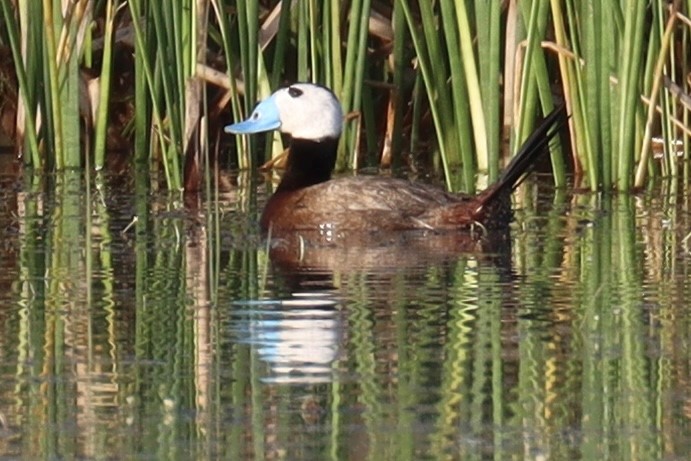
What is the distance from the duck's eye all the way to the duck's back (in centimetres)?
73

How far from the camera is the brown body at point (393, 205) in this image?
736cm

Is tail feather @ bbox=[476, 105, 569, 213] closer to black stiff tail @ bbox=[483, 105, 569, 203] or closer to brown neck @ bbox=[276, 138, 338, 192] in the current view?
black stiff tail @ bbox=[483, 105, 569, 203]

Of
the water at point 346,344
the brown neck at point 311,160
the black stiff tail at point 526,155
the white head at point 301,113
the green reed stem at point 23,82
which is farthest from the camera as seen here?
Result: the green reed stem at point 23,82

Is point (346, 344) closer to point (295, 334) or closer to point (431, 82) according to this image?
point (295, 334)

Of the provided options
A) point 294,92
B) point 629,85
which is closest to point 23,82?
point 294,92

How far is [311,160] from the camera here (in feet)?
27.2

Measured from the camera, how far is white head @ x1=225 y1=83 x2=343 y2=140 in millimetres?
8281

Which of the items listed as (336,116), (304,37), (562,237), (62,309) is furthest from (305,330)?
(304,37)

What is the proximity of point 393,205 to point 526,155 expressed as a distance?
546 mm

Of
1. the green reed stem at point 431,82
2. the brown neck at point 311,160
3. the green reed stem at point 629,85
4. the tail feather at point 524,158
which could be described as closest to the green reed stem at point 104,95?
the brown neck at point 311,160

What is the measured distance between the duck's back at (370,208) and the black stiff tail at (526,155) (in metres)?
0.18

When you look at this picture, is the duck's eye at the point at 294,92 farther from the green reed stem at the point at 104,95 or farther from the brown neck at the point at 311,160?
the green reed stem at the point at 104,95

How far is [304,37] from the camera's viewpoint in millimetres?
8852

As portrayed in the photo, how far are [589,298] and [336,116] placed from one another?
3.12m
